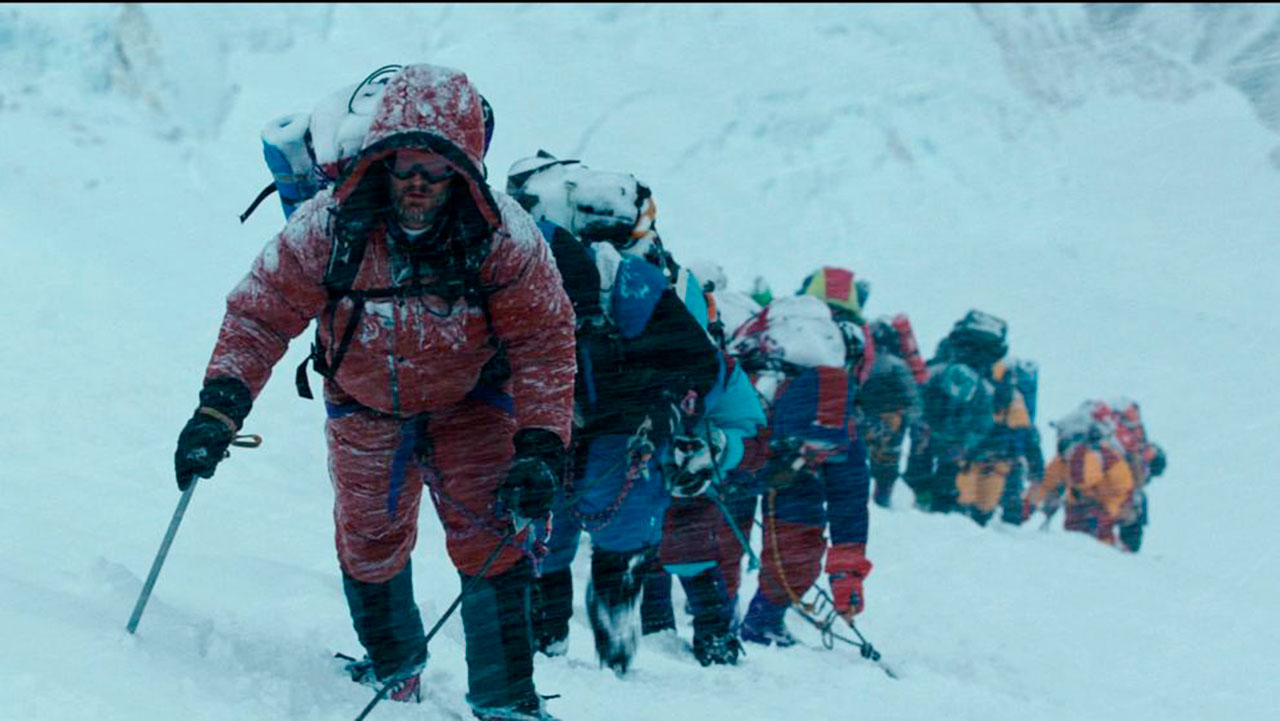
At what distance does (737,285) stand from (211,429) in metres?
17.7

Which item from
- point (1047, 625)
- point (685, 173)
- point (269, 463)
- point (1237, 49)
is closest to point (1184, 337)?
point (685, 173)

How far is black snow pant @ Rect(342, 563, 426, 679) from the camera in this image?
3.35 m

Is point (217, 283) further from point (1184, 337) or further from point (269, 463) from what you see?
point (1184, 337)

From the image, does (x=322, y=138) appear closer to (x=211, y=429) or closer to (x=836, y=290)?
(x=211, y=429)

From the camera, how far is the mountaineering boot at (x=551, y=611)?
4348 millimetres

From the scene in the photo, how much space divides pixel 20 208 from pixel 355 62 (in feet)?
42.0

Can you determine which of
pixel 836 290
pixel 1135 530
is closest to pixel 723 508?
pixel 836 290

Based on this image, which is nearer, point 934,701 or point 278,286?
point 278,286

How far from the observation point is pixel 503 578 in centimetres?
323

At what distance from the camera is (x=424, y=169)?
111 inches

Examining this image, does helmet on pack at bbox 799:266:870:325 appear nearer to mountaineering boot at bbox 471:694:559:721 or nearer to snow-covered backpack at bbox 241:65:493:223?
snow-covered backpack at bbox 241:65:493:223

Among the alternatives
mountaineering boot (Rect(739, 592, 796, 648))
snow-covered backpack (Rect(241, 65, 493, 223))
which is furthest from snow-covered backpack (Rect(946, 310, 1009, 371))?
snow-covered backpack (Rect(241, 65, 493, 223))

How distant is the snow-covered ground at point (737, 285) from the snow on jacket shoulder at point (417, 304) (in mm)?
804

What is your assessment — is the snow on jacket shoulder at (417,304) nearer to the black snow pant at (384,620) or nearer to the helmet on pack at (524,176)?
the black snow pant at (384,620)
